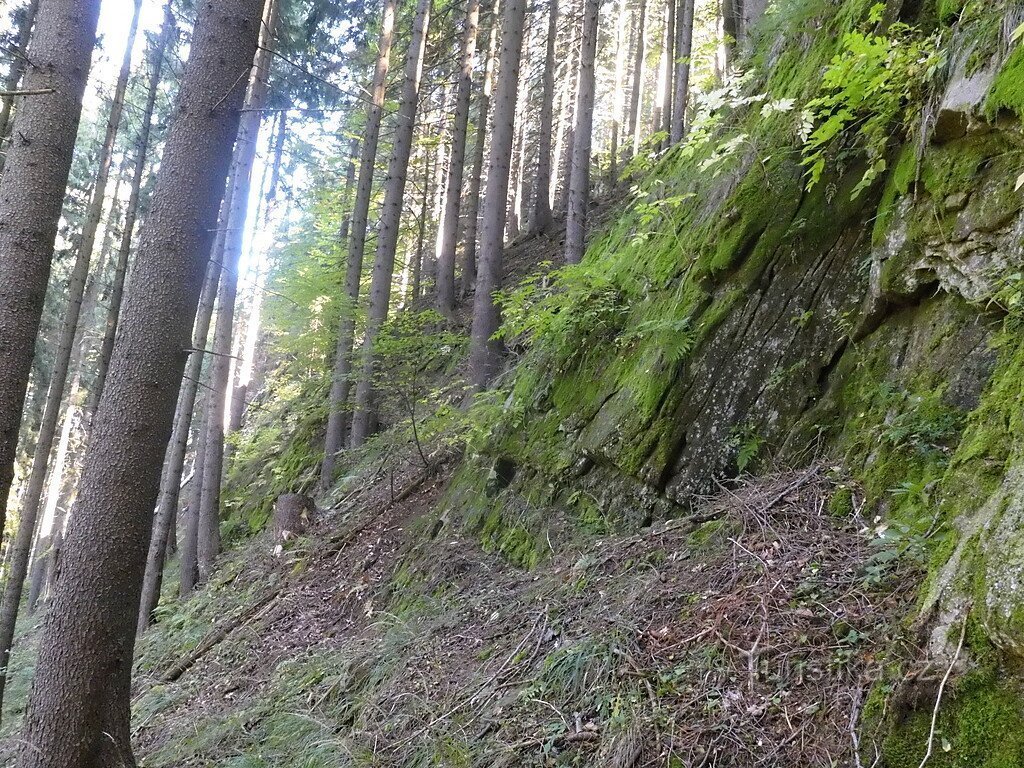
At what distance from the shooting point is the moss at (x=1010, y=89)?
3.22 meters

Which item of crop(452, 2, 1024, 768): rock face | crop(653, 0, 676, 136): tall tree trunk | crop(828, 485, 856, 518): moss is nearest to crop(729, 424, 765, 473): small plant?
crop(452, 2, 1024, 768): rock face

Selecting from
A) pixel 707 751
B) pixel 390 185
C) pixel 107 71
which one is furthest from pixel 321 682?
pixel 107 71

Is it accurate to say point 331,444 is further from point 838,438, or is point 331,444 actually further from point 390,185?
point 838,438

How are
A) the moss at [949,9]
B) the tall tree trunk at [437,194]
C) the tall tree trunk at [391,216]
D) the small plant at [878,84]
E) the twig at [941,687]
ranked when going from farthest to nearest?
the tall tree trunk at [437,194]
the tall tree trunk at [391,216]
the moss at [949,9]
the small plant at [878,84]
the twig at [941,687]

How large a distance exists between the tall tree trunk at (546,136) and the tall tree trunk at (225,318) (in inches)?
262

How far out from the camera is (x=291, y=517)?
10094 mm

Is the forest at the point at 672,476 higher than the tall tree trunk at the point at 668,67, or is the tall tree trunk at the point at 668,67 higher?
the tall tree trunk at the point at 668,67

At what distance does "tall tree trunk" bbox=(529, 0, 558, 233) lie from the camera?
51.6 feet

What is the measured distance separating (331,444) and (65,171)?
768 cm

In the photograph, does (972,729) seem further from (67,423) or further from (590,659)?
(67,423)

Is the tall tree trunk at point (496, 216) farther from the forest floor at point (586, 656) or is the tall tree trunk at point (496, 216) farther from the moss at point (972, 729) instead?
the moss at point (972, 729)

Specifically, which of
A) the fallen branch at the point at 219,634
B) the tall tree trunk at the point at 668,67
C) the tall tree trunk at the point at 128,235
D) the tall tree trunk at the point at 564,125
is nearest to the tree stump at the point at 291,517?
the fallen branch at the point at 219,634

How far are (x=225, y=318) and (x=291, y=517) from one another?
4.01 meters

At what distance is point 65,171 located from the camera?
4.86 metres
